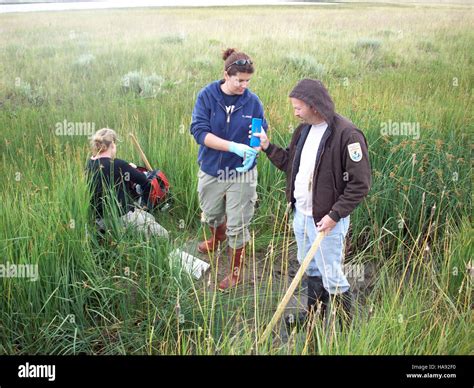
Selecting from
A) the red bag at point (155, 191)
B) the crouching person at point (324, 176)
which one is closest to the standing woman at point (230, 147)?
the crouching person at point (324, 176)

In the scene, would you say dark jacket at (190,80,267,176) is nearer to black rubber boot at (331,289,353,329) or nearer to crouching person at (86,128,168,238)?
crouching person at (86,128,168,238)

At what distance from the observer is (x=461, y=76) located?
4.44 meters

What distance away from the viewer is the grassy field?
2.37 m

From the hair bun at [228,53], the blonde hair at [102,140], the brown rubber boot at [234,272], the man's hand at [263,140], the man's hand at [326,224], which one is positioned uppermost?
the hair bun at [228,53]

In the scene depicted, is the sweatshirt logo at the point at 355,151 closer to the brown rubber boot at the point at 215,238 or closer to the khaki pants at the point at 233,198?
the khaki pants at the point at 233,198

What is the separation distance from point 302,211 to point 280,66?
11.5 ft

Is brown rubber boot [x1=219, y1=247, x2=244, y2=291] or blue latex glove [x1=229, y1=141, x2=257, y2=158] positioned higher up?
blue latex glove [x1=229, y1=141, x2=257, y2=158]

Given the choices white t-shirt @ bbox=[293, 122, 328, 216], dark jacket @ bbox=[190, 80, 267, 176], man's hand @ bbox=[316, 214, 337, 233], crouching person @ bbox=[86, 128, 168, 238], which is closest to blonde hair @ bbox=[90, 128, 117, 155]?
crouching person @ bbox=[86, 128, 168, 238]

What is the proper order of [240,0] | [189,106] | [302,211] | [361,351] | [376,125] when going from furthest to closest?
[189,106] → [240,0] → [376,125] → [302,211] → [361,351]

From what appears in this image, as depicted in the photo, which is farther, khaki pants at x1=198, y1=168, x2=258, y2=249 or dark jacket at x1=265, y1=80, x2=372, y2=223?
khaki pants at x1=198, y1=168, x2=258, y2=249

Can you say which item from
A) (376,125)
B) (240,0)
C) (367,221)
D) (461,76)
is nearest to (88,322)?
(367,221)

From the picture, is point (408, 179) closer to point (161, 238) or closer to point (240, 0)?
point (161, 238)

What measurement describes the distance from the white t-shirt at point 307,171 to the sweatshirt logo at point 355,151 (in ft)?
0.62

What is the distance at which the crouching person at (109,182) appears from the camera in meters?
2.87
